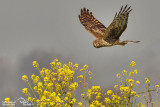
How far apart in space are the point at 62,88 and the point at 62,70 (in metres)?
0.48

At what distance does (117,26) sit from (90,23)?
3.45 meters

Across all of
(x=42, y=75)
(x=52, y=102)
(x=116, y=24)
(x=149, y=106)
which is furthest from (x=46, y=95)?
(x=116, y=24)

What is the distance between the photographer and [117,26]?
343 inches

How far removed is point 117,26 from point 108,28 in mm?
362

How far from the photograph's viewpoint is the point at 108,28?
8.94 m

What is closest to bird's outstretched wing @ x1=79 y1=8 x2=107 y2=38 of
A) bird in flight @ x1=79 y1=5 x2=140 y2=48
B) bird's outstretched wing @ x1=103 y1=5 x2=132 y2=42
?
bird in flight @ x1=79 y1=5 x2=140 y2=48

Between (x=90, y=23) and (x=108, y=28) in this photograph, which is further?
(x=90, y=23)

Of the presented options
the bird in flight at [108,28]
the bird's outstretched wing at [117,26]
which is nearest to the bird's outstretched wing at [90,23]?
the bird in flight at [108,28]

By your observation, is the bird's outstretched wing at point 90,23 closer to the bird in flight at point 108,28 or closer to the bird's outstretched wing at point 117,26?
the bird in flight at point 108,28

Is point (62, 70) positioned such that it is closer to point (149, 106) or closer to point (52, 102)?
point (52, 102)

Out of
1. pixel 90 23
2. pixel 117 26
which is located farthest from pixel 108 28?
pixel 90 23

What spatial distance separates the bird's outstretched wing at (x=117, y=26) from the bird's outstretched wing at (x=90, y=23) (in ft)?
5.00

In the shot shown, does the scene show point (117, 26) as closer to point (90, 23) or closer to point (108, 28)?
point (108, 28)

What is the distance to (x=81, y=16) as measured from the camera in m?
12.3
